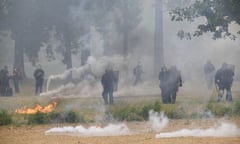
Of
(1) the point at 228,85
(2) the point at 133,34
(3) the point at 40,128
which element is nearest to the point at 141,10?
(2) the point at 133,34

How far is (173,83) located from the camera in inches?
1072

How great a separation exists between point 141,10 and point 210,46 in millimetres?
5267

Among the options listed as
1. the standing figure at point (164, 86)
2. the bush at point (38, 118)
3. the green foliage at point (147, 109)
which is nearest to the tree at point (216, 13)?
the green foliage at point (147, 109)

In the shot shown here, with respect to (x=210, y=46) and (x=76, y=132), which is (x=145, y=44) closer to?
(x=210, y=46)

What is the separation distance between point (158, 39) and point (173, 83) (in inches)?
415

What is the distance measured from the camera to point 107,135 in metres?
18.3

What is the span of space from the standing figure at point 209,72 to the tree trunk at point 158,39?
15.6 ft

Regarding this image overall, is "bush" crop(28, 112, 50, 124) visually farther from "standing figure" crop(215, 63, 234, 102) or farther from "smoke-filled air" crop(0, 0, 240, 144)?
"standing figure" crop(215, 63, 234, 102)

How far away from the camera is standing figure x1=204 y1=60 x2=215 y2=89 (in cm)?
3194

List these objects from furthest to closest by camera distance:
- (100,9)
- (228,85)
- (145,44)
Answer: (145,44) → (100,9) → (228,85)

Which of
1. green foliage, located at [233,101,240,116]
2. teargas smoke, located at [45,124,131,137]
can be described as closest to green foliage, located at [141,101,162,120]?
teargas smoke, located at [45,124,131,137]

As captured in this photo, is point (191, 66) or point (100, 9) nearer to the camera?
point (100, 9)

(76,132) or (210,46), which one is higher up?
(210,46)

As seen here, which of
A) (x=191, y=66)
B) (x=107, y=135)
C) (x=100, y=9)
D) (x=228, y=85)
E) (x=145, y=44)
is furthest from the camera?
(x=145, y=44)
